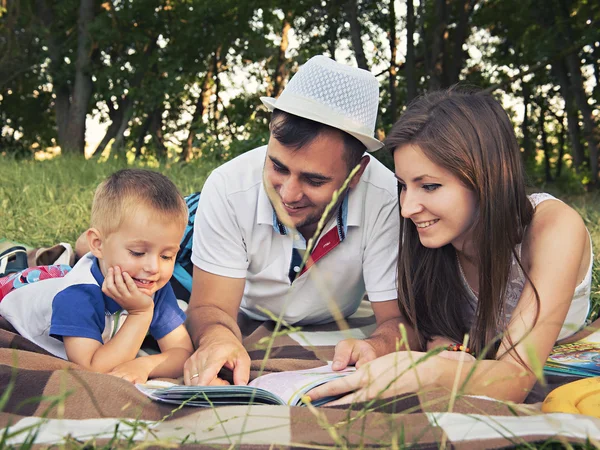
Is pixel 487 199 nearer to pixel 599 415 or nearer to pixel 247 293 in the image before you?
pixel 599 415

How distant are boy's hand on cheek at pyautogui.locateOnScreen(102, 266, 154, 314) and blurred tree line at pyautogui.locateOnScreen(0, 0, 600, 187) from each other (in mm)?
8289

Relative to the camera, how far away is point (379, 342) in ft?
8.51

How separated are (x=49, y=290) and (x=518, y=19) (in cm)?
1361

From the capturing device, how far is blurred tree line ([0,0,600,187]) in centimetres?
1196

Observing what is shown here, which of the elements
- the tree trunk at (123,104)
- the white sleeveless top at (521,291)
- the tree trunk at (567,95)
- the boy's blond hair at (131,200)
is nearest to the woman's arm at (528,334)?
the white sleeveless top at (521,291)

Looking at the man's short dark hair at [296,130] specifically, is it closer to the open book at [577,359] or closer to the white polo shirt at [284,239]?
the white polo shirt at [284,239]

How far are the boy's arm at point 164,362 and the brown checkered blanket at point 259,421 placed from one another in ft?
1.07

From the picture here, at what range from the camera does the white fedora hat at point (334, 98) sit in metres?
2.62

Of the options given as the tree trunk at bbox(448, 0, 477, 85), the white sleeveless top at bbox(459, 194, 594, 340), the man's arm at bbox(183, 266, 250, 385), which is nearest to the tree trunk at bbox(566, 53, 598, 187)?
the tree trunk at bbox(448, 0, 477, 85)

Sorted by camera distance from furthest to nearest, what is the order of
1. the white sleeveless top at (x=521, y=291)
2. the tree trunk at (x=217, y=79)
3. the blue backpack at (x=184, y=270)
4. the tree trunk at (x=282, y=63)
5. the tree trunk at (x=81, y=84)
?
1. the tree trunk at (x=217, y=79)
2. the tree trunk at (x=282, y=63)
3. the tree trunk at (x=81, y=84)
4. the blue backpack at (x=184, y=270)
5. the white sleeveless top at (x=521, y=291)

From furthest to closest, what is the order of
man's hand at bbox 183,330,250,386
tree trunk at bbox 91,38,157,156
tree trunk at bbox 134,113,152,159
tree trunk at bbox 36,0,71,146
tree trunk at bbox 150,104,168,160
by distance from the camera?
tree trunk at bbox 134,113,152,159, tree trunk at bbox 150,104,168,160, tree trunk at bbox 91,38,157,156, tree trunk at bbox 36,0,71,146, man's hand at bbox 183,330,250,386

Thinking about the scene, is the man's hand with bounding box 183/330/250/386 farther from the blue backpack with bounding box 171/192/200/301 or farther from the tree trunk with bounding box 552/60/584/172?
the tree trunk with bounding box 552/60/584/172

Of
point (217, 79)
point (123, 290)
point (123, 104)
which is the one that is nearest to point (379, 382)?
point (123, 290)

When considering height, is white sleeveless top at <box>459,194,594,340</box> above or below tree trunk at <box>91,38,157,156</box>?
below
